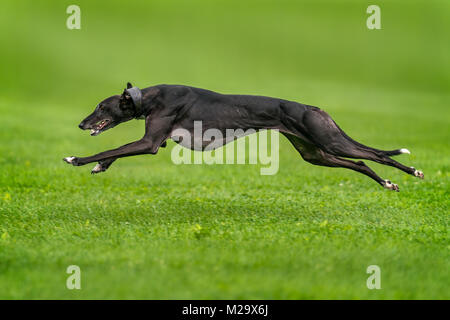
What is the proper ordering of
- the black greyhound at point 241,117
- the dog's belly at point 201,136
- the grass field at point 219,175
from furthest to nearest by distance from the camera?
the dog's belly at point 201,136 → the black greyhound at point 241,117 → the grass field at point 219,175

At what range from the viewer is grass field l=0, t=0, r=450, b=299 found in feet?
23.6

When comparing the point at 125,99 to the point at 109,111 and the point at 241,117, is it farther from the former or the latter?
the point at 241,117

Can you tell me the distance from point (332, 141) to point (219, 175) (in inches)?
236

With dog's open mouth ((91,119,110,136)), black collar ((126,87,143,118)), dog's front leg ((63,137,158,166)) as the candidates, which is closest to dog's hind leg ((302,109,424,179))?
dog's front leg ((63,137,158,166))

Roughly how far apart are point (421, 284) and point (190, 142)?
3635 millimetres

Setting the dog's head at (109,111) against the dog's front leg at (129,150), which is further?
the dog's head at (109,111)

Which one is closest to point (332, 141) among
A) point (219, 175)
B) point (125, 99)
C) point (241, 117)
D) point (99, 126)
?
point (241, 117)

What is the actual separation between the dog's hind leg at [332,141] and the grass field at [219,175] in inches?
46.4

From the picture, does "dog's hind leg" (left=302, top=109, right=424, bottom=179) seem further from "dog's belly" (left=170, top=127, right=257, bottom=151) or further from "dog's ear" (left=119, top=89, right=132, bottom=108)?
"dog's ear" (left=119, top=89, right=132, bottom=108)

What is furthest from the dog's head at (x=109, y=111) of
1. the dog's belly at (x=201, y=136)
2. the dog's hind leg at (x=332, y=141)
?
the dog's hind leg at (x=332, y=141)

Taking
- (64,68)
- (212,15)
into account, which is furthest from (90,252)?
(212,15)

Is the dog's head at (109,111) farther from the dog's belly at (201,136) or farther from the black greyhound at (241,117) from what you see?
the dog's belly at (201,136)

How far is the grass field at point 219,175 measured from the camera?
284 inches

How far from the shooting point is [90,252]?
785cm
